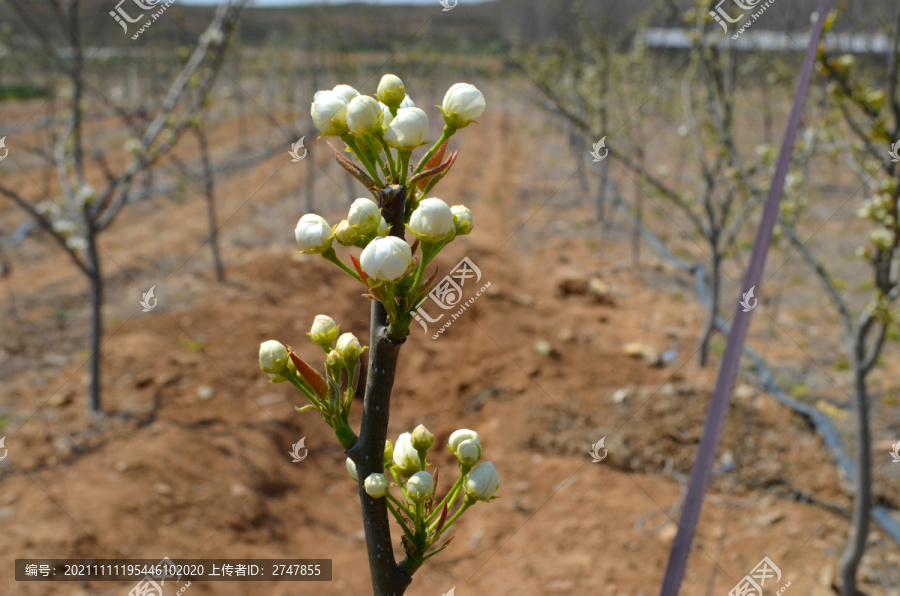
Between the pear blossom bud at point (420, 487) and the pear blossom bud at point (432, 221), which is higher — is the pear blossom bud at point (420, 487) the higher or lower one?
the lower one

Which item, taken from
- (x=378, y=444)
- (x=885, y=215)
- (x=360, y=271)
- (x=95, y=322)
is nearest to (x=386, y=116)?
(x=360, y=271)

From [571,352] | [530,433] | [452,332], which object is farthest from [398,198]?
[452,332]

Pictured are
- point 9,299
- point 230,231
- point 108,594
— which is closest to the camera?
point 108,594

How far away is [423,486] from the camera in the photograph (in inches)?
43.2

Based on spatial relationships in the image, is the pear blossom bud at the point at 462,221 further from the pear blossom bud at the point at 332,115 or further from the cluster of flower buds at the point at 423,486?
the cluster of flower buds at the point at 423,486

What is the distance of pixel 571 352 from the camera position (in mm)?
6352

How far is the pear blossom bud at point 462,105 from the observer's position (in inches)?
44.0

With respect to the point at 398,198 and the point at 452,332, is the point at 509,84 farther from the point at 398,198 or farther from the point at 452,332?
the point at 398,198

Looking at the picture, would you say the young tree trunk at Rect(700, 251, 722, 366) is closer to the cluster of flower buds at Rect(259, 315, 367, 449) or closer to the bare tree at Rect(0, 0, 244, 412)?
the bare tree at Rect(0, 0, 244, 412)

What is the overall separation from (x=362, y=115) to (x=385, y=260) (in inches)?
9.6

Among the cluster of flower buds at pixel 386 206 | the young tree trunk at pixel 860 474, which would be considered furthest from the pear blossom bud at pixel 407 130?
the young tree trunk at pixel 860 474

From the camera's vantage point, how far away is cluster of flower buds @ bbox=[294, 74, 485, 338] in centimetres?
96

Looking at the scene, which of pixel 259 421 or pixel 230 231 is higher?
pixel 230 231

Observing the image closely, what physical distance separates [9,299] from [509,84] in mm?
24760
